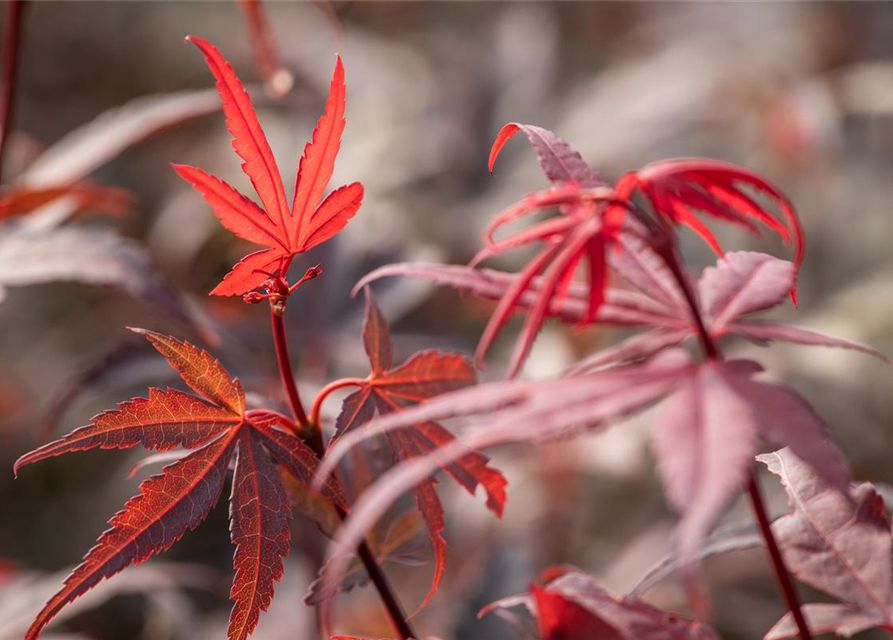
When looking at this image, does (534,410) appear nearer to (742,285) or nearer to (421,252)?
(742,285)

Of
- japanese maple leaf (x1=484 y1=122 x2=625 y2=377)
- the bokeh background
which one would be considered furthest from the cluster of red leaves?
the bokeh background

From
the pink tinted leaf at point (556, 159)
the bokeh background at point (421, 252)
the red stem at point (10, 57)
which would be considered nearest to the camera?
the pink tinted leaf at point (556, 159)

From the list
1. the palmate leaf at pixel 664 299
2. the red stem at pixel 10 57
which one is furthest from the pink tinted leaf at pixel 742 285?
the red stem at pixel 10 57

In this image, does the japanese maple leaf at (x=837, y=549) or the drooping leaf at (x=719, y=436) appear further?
the japanese maple leaf at (x=837, y=549)

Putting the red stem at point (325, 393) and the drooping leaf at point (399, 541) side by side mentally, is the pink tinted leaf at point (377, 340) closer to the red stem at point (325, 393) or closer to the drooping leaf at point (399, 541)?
the red stem at point (325, 393)

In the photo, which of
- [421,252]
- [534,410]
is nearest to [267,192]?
[534,410]

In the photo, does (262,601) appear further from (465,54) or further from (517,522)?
(465,54)

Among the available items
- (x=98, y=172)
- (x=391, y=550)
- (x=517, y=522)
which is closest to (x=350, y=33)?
(x=98, y=172)
